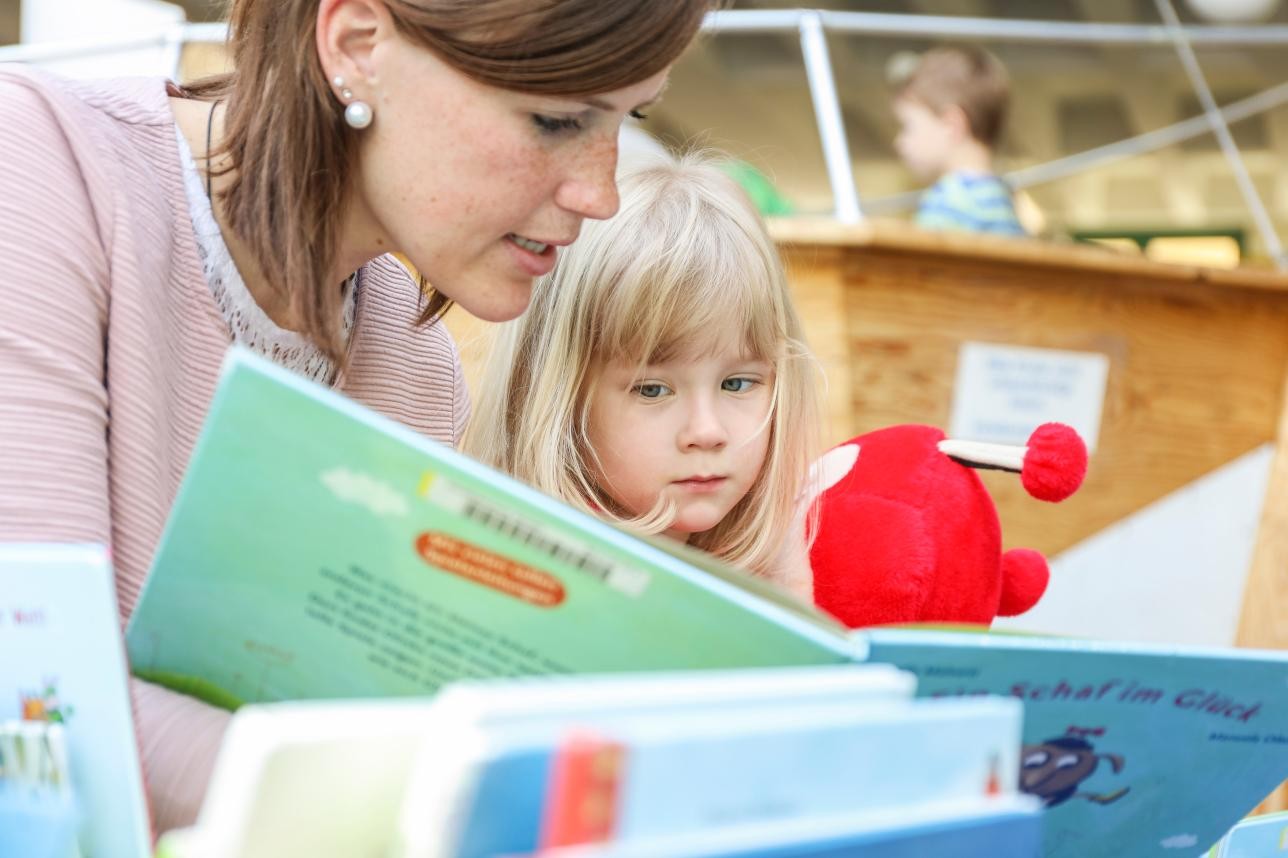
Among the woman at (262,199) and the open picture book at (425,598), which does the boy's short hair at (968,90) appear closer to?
the woman at (262,199)

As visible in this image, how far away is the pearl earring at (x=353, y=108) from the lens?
906 millimetres

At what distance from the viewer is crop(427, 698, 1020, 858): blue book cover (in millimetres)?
425

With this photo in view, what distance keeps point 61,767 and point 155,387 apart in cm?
33

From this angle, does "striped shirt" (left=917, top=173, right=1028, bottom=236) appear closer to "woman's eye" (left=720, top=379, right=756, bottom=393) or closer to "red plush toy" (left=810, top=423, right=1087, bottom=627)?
"red plush toy" (left=810, top=423, right=1087, bottom=627)

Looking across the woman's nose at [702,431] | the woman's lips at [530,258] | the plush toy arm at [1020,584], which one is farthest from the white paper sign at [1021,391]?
the woman's lips at [530,258]

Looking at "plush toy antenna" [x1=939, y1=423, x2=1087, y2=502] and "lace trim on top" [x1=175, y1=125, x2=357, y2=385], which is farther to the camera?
"plush toy antenna" [x1=939, y1=423, x2=1087, y2=502]

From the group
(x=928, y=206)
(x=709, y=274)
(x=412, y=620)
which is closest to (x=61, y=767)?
(x=412, y=620)

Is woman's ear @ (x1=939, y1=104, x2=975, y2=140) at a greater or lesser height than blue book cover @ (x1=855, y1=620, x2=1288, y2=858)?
greater

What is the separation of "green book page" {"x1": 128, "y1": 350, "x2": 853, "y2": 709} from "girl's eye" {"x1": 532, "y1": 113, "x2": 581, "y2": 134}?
1.30 feet

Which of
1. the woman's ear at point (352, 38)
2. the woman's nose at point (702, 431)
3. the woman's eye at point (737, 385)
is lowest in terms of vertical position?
the woman's nose at point (702, 431)

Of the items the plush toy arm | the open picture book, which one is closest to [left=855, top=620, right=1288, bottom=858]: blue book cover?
the open picture book

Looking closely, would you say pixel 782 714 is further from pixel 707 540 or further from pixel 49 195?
pixel 707 540

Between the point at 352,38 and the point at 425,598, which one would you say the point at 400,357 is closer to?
the point at 352,38

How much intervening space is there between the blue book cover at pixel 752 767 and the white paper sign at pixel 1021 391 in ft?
5.49
